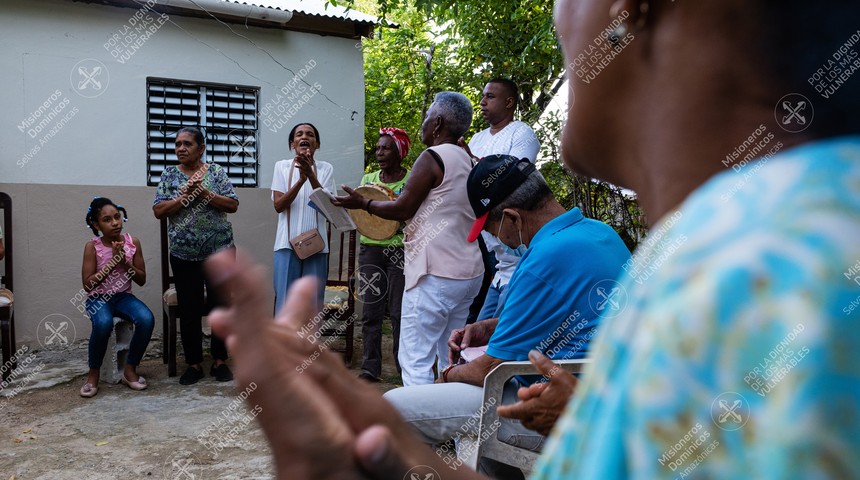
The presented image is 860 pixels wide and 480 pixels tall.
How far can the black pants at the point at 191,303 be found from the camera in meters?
5.66

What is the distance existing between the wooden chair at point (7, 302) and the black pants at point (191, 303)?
1317 millimetres

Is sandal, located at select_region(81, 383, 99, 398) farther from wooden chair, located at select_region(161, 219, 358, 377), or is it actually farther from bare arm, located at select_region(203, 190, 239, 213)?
bare arm, located at select_region(203, 190, 239, 213)

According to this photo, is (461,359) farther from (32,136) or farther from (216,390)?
(32,136)

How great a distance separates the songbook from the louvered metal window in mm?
2156

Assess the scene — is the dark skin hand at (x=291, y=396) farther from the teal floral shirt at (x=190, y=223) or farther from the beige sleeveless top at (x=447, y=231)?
the teal floral shirt at (x=190, y=223)

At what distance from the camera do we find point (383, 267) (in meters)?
5.70

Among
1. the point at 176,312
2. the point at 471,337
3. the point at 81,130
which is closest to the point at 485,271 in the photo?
the point at 471,337

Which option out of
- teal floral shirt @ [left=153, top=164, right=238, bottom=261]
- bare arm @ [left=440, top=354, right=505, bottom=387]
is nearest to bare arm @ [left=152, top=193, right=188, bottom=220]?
teal floral shirt @ [left=153, top=164, right=238, bottom=261]

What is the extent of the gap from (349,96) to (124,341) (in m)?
3.62

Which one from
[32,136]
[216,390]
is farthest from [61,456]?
[32,136]

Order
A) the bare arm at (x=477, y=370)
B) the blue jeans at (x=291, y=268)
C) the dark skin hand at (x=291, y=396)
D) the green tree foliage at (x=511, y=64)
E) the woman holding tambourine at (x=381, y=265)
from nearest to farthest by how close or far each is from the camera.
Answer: the dark skin hand at (x=291, y=396) < the bare arm at (x=477, y=370) < the woman holding tambourine at (x=381, y=265) < the blue jeans at (x=291, y=268) < the green tree foliage at (x=511, y=64)

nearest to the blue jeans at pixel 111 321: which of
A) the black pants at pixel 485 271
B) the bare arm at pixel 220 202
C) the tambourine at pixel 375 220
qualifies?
the bare arm at pixel 220 202

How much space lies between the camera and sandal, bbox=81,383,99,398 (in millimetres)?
5328

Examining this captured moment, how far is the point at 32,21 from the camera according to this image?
644cm
